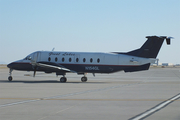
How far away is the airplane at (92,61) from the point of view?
3244cm

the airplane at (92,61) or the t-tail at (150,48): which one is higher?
the t-tail at (150,48)

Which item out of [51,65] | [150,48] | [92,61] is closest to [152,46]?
[150,48]

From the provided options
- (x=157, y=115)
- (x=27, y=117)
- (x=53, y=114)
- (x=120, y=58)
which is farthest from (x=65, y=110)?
(x=120, y=58)

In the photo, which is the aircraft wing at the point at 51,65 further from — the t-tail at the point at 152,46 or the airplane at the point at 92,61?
Answer: the t-tail at the point at 152,46

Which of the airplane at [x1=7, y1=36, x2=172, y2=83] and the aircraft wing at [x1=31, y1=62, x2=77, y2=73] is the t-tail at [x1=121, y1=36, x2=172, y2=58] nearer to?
the airplane at [x1=7, y1=36, x2=172, y2=83]

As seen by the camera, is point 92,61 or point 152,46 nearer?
point 152,46

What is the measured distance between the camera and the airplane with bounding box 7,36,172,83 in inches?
1277

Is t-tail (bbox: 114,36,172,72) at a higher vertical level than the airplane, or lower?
higher

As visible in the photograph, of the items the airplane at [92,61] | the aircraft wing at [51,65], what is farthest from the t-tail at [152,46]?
the aircraft wing at [51,65]

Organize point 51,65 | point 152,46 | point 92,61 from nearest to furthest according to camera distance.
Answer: point 152,46
point 92,61
point 51,65

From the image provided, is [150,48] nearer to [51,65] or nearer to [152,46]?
[152,46]

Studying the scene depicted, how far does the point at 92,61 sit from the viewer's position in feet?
111

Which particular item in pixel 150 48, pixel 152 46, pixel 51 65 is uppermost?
pixel 152 46

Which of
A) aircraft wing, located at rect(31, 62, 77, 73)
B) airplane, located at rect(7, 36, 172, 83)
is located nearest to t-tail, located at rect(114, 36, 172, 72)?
airplane, located at rect(7, 36, 172, 83)
